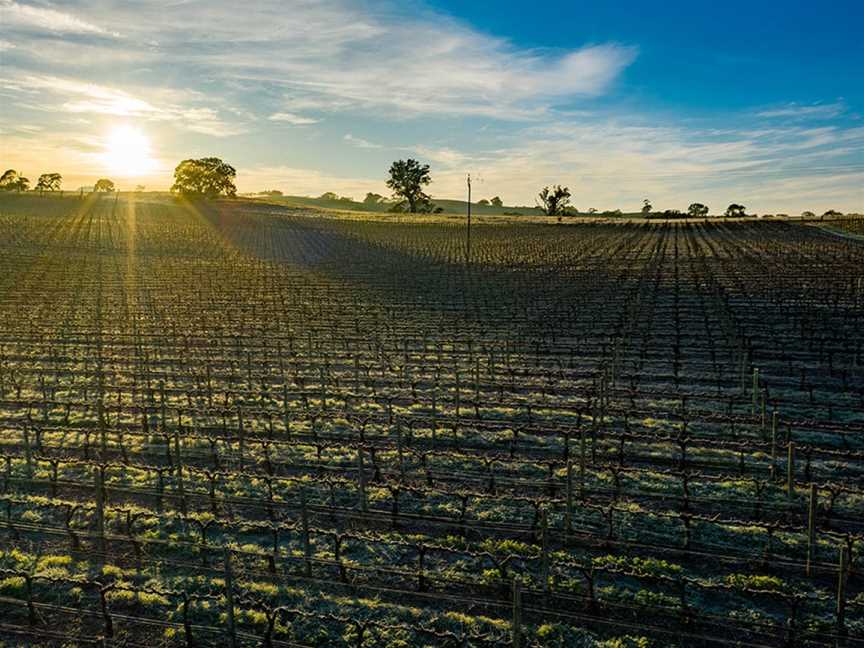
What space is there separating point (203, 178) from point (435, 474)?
111513 mm

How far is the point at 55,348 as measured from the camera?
2345 cm

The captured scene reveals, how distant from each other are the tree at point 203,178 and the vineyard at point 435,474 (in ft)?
279

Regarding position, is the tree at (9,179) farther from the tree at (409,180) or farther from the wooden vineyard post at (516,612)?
the wooden vineyard post at (516,612)

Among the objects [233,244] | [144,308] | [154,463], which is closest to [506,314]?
[144,308]

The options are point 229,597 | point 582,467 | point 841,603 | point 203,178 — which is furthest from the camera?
point 203,178

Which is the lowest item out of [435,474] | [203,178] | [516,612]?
[435,474]

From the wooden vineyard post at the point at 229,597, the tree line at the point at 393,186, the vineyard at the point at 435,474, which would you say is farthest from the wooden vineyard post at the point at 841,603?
the tree line at the point at 393,186

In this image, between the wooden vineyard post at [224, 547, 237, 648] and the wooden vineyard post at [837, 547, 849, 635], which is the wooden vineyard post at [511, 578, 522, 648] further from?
the wooden vineyard post at [837, 547, 849, 635]

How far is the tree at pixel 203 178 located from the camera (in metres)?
113

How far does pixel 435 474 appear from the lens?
12156 mm

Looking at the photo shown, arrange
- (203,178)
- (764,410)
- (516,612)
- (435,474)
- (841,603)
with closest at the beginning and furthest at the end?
1. (516,612)
2. (841,603)
3. (435,474)
4. (764,410)
5. (203,178)

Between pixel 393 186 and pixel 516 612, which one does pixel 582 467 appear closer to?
pixel 516 612

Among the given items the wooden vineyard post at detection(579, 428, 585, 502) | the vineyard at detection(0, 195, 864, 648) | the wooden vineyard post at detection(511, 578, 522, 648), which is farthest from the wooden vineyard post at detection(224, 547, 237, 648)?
the wooden vineyard post at detection(579, 428, 585, 502)

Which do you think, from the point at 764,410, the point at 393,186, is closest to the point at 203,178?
the point at 393,186
